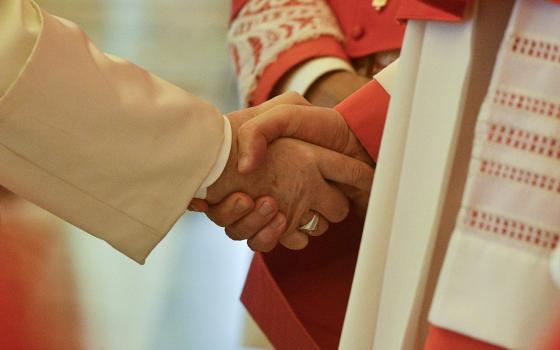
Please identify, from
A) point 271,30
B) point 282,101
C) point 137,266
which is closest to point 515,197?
point 282,101

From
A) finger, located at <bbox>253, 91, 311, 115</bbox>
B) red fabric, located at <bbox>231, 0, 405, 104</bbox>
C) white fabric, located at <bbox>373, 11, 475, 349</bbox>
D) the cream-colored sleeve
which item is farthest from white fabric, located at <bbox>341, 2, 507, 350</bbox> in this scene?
red fabric, located at <bbox>231, 0, 405, 104</bbox>

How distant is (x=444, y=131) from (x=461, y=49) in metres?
0.05

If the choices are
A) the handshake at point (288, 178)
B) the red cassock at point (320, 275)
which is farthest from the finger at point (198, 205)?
the red cassock at point (320, 275)

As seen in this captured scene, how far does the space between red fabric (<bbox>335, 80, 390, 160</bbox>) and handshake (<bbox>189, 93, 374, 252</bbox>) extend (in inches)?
0.5

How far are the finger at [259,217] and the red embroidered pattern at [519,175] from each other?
0.38 metres

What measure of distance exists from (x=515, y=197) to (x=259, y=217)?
1.29ft

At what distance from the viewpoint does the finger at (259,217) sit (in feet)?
2.75

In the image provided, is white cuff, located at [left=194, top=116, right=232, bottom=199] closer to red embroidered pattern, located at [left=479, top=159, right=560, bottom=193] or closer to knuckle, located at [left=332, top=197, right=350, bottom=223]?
knuckle, located at [left=332, top=197, right=350, bottom=223]

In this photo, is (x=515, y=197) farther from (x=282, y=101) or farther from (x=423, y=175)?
(x=282, y=101)

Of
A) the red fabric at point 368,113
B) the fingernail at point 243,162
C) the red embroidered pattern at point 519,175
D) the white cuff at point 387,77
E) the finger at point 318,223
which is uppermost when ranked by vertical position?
the red embroidered pattern at point 519,175

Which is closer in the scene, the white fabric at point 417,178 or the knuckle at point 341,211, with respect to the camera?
the white fabric at point 417,178

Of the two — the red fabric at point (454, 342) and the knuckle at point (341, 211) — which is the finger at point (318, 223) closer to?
the knuckle at point (341, 211)

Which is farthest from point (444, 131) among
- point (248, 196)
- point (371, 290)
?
point (248, 196)

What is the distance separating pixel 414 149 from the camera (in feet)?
1.82
